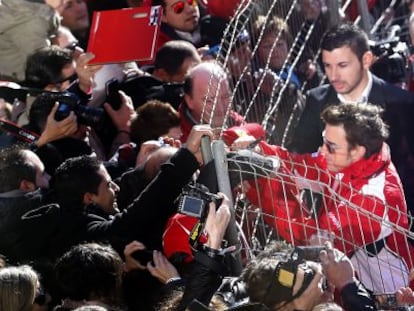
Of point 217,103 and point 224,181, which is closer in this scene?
point 224,181

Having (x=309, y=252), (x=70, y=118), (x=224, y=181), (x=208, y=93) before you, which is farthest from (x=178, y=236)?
(x=70, y=118)

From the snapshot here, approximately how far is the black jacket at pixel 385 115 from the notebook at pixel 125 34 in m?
1.13

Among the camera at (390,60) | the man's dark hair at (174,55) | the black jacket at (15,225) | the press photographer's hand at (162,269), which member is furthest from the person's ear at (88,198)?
the camera at (390,60)

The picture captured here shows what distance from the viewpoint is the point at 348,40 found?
8.16 meters

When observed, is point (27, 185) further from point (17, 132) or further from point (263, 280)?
point (263, 280)

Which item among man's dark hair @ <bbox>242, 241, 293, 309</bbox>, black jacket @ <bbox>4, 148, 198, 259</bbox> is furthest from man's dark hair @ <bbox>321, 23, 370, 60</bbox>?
man's dark hair @ <bbox>242, 241, 293, 309</bbox>

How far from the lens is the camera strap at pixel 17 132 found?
753 centimetres

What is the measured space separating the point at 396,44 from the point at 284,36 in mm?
812

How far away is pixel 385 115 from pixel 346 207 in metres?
1.67

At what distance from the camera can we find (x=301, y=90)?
30.1 ft

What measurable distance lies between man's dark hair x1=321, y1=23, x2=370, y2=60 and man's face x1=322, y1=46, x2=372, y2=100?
0.03m

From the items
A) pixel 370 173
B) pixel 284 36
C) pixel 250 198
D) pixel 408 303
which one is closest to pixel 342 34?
pixel 284 36

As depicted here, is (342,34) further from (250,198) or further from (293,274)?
(293,274)

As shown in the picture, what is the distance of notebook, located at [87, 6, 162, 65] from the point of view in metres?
8.24
